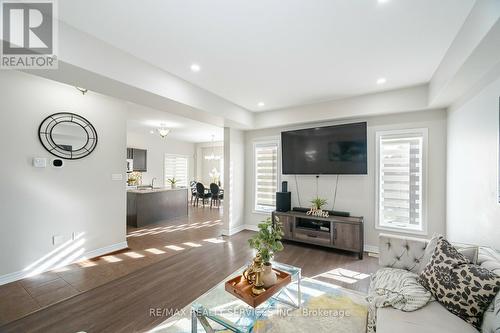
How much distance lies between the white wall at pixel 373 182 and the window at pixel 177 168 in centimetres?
543

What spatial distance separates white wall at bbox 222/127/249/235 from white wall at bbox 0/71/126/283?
204cm

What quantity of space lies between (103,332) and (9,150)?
101 inches

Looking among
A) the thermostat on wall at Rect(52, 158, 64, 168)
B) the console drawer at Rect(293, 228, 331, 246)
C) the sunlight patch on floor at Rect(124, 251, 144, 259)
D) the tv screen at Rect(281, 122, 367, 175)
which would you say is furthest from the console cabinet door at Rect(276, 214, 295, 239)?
the thermostat on wall at Rect(52, 158, 64, 168)

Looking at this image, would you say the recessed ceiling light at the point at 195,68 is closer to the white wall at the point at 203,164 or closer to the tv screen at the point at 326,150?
the tv screen at the point at 326,150

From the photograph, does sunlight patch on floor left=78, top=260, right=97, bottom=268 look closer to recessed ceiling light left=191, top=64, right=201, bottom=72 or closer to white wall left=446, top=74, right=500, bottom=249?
recessed ceiling light left=191, top=64, right=201, bottom=72

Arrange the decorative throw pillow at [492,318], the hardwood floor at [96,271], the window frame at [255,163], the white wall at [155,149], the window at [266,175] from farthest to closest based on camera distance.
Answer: the white wall at [155,149] < the window at [266,175] < the window frame at [255,163] < the hardwood floor at [96,271] < the decorative throw pillow at [492,318]

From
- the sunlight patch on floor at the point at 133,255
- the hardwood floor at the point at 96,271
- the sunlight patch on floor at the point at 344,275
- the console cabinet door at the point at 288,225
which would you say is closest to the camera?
the hardwood floor at the point at 96,271

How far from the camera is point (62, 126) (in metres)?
3.20

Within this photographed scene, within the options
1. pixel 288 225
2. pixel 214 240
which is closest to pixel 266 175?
pixel 288 225

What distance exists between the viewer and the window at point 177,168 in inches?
352

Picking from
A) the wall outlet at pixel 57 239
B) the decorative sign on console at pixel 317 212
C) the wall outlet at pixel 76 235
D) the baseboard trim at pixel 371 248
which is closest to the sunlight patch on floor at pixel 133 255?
the wall outlet at pixel 76 235

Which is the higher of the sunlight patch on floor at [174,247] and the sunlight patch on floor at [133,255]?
the sunlight patch on floor at [133,255]

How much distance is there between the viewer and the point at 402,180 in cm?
360

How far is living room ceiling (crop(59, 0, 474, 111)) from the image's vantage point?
1.74 m
